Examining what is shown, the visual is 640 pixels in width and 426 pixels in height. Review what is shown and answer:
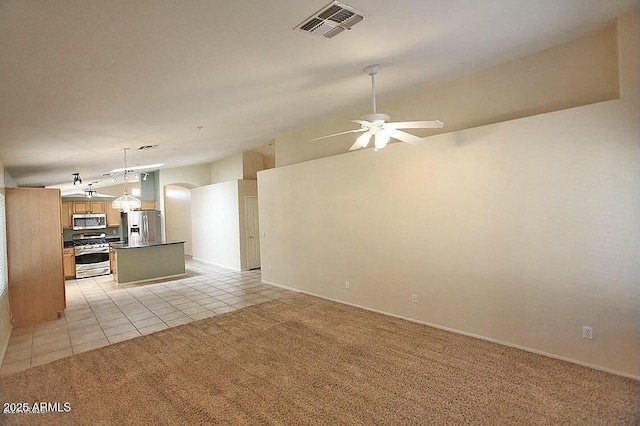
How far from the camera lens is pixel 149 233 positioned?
10.5 m

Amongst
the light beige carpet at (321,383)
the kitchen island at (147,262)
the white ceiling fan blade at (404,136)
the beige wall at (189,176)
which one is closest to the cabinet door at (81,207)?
the beige wall at (189,176)

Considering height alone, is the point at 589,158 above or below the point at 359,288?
above

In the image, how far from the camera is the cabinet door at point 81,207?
9875 mm

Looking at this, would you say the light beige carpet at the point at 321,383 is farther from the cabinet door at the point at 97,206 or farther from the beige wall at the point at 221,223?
the cabinet door at the point at 97,206

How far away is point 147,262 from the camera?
8.02m

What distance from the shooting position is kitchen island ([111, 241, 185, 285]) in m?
7.65

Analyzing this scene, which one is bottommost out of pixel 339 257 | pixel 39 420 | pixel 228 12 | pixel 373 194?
pixel 39 420

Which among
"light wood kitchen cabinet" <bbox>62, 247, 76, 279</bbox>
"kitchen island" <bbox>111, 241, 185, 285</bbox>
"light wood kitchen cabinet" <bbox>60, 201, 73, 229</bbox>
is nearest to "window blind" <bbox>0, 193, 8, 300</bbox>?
"kitchen island" <bbox>111, 241, 185, 285</bbox>

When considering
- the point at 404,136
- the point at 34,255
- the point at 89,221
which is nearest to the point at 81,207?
the point at 89,221

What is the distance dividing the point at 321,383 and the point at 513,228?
265cm

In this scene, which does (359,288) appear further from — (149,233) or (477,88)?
(149,233)

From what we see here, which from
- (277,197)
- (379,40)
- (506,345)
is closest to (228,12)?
(379,40)

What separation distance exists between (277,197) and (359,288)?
2.75 meters

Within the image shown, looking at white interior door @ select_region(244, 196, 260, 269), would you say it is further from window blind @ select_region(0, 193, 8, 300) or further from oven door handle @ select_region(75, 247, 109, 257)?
window blind @ select_region(0, 193, 8, 300)
